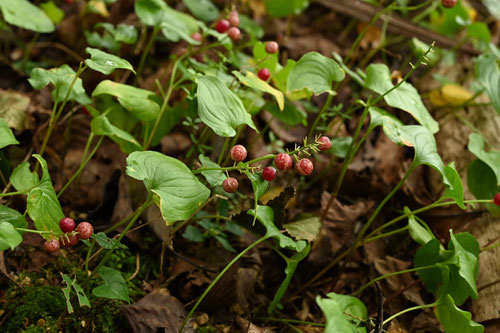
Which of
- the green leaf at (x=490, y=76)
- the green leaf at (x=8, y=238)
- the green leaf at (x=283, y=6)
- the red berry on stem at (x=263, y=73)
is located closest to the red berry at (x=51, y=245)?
Result: the green leaf at (x=8, y=238)

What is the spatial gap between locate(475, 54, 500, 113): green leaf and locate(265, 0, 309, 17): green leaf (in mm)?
1163

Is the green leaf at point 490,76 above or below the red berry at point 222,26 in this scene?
above

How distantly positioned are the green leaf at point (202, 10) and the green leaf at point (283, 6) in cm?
39

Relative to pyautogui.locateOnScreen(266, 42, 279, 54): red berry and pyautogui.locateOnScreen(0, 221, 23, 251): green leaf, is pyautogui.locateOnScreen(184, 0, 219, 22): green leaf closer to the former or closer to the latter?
pyautogui.locateOnScreen(266, 42, 279, 54): red berry

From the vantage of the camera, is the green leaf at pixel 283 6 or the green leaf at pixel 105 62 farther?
the green leaf at pixel 283 6

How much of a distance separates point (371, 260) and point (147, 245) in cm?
100

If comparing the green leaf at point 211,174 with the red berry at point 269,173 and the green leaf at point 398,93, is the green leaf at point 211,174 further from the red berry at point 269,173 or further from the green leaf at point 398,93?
the green leaf at point 398,93

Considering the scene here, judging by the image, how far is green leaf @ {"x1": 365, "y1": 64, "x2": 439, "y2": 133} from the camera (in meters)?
1.87

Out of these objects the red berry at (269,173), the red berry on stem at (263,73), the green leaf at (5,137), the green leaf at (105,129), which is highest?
the red berry on stem at (263,73)

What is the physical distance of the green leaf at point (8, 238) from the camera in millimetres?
1210

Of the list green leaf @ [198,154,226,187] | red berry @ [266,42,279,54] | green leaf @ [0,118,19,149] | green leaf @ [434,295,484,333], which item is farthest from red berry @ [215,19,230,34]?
green leaf @ [434,295,484,333]

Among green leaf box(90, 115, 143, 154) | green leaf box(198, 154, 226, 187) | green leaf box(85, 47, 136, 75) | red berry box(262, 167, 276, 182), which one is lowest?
green leaf box(90, 115, 143, 154)

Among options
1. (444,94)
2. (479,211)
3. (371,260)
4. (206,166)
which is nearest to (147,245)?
(206,166)

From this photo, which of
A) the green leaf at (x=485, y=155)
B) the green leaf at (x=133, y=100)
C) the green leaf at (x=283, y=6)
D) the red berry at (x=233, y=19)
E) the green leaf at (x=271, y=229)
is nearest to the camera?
the green leaf at (x=271, y=229)
